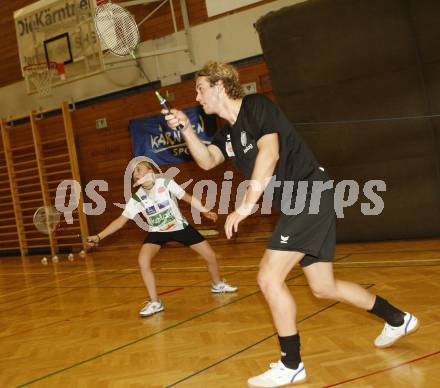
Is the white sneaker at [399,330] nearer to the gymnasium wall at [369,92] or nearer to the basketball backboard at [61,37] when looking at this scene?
the gymnasium wall at [369,92]

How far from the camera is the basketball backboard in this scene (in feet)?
39.4

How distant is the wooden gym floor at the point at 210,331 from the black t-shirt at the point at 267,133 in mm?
1161

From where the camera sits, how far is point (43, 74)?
12.8 meters

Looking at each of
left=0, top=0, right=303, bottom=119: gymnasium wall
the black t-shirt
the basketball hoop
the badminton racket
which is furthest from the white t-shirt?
the basketball hoop

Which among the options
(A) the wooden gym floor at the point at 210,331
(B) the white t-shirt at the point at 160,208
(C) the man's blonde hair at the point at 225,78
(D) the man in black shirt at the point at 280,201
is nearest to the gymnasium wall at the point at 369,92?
(A) the wooden gym floor at the point at 210,331

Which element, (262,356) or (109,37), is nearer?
(262,356)

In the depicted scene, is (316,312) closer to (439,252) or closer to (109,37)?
(439,252)

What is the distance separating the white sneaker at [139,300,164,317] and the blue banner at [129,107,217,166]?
5.63 m

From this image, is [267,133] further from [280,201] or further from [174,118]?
[174,118]

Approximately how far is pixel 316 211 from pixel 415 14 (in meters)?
5.52

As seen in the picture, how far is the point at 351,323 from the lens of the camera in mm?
4430

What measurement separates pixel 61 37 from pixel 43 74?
929 mm

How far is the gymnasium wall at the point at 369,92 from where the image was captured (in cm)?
799

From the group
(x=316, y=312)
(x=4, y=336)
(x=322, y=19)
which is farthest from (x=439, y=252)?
(x=4, y=336)
